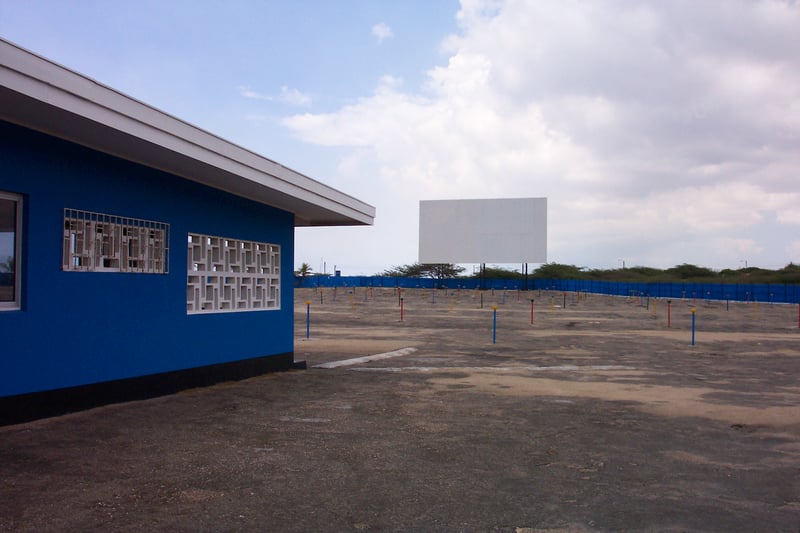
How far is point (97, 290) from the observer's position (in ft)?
31.8

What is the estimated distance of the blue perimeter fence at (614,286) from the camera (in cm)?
6162

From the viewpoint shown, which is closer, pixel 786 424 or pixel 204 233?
pixel 786 424

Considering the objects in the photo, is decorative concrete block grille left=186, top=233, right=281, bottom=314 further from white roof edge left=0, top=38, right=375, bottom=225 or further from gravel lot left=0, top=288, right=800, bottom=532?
gravel lot left=0, top=288, right=800, bottom=532

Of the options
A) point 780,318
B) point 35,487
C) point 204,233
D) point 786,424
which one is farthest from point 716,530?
point 780,318

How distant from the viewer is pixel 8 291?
8508 millimetres

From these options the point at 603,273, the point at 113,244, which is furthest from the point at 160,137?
the point at 603,273

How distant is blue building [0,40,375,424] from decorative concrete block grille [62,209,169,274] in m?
0.02

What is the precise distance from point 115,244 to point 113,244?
7cm

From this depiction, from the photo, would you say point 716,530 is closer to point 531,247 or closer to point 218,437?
point 218,437

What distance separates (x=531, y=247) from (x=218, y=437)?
65.6 m

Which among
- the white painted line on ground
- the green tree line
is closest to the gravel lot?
the white painted line on ground

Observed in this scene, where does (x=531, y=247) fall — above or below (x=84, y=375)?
above

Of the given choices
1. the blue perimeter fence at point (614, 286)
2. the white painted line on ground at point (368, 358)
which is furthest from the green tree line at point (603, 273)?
the white painted line on ground at point (368, 358)

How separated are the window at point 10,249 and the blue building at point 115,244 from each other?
16 mm
